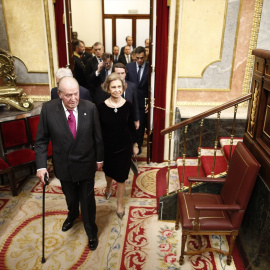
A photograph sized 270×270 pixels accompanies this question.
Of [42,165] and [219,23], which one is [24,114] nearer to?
[42,165]

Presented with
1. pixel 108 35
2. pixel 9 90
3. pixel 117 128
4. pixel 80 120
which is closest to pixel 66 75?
pixel 117 128

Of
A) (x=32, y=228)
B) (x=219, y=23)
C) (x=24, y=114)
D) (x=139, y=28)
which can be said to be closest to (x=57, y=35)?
(x=24, y=114)

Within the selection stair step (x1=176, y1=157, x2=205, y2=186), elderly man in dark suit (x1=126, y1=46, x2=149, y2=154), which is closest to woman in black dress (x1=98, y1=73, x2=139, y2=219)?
stair step (x1=176, y1=157, x2=205, y2=186)

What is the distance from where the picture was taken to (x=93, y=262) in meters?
2.77

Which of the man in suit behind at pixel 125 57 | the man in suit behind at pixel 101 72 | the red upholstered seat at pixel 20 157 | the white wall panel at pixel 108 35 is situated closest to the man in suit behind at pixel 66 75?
the red upholstered seat at pixel 20 157

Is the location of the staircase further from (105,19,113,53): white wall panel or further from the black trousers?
(105,19,113,53): white wall panel

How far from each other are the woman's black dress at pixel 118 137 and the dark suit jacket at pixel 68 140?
0.36m

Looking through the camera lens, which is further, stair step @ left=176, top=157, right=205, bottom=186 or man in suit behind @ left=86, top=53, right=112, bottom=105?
man in suit behind @ left=86, top=53, right=112, bottom=105

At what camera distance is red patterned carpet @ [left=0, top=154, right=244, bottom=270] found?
2.76 meters

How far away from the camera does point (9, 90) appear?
4250 mm

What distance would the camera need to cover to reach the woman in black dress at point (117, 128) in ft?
9.91

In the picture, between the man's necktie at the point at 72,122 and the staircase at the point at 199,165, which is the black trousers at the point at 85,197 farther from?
the staircase at the point at 199,165

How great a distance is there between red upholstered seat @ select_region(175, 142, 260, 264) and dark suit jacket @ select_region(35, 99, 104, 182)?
1.03 metres

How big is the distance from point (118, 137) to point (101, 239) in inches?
44.0
